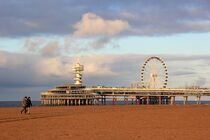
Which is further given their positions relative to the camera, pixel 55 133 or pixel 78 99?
pixel 78 99

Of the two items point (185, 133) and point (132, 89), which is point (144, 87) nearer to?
point (132, 89)

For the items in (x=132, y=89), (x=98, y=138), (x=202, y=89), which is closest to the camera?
(x=98, y=138)

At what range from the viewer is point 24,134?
19422 mm

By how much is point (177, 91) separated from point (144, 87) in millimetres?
10859

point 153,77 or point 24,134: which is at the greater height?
point 153,77

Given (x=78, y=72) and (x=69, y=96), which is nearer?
(x=69, y=96)

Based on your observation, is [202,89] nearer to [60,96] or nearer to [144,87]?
[144,87]

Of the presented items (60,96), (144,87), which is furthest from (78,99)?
(144,87)

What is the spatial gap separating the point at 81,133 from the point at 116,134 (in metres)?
1.63

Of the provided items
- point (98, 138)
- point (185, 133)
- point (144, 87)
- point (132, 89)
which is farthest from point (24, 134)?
point (144, 87)

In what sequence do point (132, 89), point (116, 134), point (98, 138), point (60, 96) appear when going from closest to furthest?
point (98, 138) → point (116, 134) → point (60, 96) → point (132, 89)

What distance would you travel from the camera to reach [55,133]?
19.8 m

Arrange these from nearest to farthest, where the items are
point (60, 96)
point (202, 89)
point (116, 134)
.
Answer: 1. point (116, 134)
2. point (60, 96)
3. point (202, 89)

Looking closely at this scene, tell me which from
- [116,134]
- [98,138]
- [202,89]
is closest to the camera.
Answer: [98,138]
